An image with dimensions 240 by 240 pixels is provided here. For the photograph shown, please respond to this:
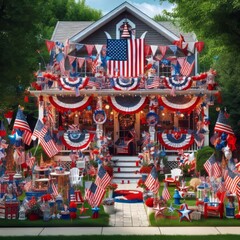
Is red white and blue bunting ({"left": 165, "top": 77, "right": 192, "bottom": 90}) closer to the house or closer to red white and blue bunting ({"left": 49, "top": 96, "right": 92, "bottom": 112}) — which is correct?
the house

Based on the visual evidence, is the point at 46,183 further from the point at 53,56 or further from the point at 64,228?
the point at 53,56

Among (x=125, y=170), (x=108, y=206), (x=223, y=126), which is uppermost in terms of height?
(x=223, y=126)

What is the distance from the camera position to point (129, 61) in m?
23.1

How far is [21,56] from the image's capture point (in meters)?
10.8

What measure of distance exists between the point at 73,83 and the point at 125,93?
2770 mm

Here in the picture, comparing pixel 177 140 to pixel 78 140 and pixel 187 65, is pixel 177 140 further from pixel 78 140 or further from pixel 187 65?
pixel 78 140

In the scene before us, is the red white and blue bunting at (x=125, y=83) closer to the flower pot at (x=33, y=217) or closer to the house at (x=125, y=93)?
the house at (x=125, y=93)

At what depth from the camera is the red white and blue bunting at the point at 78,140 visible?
21812mm

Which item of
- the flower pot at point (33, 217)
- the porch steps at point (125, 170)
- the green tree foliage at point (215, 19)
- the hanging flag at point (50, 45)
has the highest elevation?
the hanging flag at point (50, 45)

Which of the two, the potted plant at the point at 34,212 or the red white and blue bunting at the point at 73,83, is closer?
the potted plant at the point at 34,212

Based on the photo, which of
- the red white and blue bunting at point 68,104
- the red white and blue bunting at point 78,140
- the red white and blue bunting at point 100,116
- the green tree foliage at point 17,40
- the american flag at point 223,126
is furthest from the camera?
the red white and blue bunting at point 68,104

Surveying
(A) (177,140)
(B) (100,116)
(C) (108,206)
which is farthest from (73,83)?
(C) (108,206)

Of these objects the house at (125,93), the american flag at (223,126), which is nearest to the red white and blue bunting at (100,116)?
the house at (125,93)

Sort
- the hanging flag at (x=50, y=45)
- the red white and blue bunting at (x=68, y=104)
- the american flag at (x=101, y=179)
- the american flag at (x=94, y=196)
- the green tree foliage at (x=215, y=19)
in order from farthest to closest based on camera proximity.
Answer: the hanging flag at (x=50, y=45), the red white and blue bunting at (x=68, y=104), the american flag at (x=101, y=179), the american flag at (x=94, y=196), the green tree foliage at (x=215, y=19)
